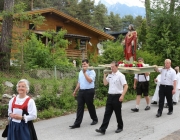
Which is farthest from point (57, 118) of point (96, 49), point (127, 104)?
point (96, 49)

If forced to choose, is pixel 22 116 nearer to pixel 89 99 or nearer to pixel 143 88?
pixel 89 99

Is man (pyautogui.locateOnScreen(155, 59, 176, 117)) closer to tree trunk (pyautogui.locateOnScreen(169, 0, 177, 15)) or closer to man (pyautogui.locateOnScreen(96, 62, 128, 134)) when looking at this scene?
man (pyautogui.locateOnScreen(96, 62, 128, 134))

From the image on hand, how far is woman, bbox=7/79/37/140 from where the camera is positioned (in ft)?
16.0

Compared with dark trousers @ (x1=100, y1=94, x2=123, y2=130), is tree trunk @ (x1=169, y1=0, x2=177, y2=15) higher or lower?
higher

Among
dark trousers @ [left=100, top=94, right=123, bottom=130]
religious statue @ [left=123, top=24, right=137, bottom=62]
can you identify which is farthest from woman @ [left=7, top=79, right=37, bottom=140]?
religious statue @ [left=123, top=24, right=137, bottom=62]

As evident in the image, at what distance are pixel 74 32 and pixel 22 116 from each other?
27.6 m

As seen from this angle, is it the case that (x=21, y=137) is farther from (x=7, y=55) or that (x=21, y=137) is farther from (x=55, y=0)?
(x=55, y=0)

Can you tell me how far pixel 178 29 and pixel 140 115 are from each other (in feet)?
31.0

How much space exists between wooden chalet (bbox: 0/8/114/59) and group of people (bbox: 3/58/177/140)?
19201 millimetres

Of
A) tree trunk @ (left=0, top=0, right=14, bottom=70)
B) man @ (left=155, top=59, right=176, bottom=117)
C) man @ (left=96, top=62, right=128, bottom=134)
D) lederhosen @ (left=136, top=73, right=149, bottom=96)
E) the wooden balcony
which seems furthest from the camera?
the wooden balcony

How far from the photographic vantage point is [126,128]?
797cm

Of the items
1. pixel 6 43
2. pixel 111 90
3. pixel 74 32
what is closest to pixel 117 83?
pixel 111 90

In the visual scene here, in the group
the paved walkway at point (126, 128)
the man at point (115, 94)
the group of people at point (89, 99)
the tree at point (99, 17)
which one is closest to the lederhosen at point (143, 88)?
the group of people at point (89, 99)

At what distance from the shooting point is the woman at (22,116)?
488 cm
